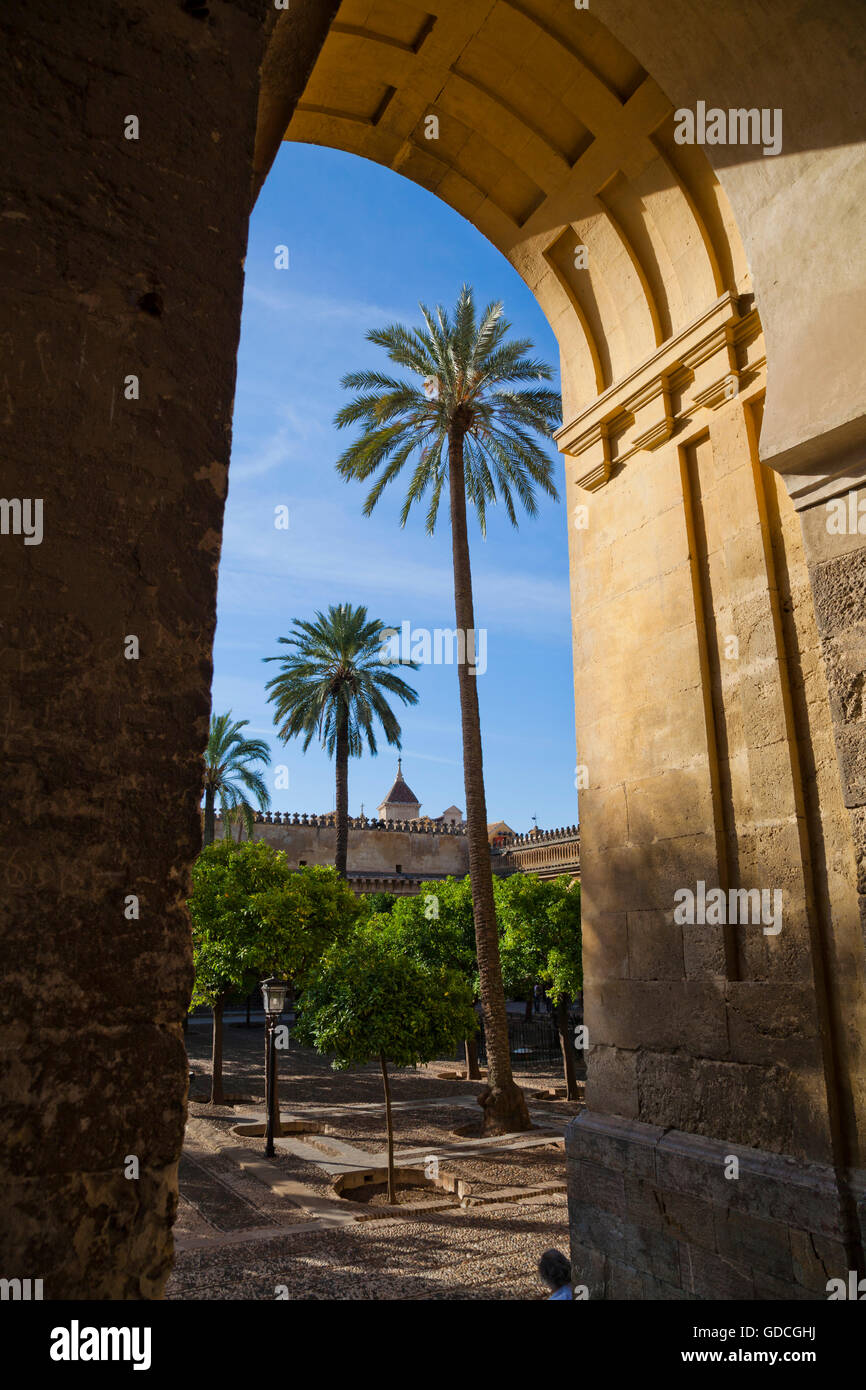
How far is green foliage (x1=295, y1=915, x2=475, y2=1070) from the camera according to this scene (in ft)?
35.1

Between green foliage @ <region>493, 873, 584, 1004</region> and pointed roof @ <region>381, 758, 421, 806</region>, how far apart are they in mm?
35024

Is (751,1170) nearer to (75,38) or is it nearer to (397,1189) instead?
→ (75,38)

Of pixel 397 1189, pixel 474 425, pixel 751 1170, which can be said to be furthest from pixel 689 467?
pixel 474 425

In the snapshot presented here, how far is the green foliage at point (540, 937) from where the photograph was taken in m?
17.1

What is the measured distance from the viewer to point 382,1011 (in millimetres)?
10789

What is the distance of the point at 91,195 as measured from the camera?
1.83 meters

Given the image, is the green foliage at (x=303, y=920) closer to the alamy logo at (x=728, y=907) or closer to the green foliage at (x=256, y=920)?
the green foliage at (x=256, y=920)

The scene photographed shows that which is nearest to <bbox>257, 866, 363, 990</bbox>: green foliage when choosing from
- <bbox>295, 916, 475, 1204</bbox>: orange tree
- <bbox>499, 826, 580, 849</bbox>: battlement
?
<bbox>295, 916, 475, 1204</bbox>: orange tree

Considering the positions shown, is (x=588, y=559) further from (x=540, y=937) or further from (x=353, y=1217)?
(x=540, y=937)

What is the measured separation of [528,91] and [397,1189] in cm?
1119
